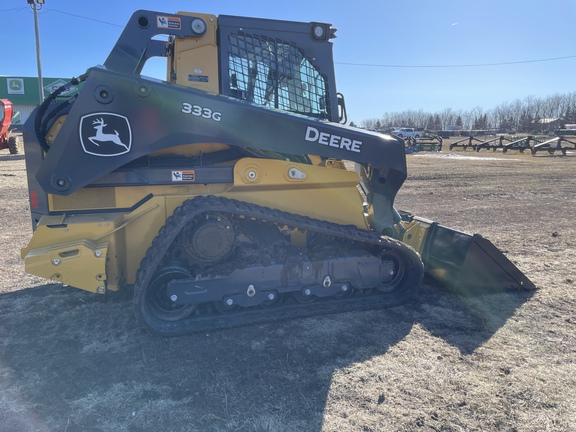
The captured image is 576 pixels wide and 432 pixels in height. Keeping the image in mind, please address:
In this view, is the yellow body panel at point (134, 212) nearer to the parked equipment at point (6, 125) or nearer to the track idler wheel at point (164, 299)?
the track idler wheel at point (164, 299)

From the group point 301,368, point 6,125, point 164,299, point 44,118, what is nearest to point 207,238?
point 164,299

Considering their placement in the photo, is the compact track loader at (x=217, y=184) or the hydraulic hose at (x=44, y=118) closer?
the compact track loader at (x=217, y=184)

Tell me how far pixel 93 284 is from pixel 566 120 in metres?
108

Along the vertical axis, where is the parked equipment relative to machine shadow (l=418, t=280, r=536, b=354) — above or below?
above

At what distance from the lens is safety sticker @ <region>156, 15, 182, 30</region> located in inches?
156

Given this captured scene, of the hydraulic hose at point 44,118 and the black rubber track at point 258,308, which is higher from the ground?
the hydraulic hose at point 44,118

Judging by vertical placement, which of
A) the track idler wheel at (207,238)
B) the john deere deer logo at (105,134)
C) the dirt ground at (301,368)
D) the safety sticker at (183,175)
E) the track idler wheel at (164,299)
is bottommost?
the dirt ground at (301,368)

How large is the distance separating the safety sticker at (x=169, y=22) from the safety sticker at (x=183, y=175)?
1363mm

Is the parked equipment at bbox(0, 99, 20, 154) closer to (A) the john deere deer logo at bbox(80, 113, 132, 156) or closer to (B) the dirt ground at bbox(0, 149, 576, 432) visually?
(B) the dirt ground at bbox(0, 149, 576, 432)

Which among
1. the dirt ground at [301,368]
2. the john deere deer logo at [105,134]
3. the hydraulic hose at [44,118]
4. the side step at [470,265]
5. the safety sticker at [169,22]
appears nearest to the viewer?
the dirt ground at [301,368]

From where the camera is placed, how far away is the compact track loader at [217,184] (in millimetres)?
3643

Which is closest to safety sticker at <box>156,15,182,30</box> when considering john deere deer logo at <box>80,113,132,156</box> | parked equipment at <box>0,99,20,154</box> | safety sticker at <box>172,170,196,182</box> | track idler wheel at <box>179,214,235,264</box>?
john deere deer logo at <box>80,113,132,156</box>

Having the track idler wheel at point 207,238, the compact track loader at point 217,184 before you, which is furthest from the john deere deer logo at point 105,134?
the track idler wheel at point 207,238

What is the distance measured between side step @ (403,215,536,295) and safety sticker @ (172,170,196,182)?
2.97 metres
